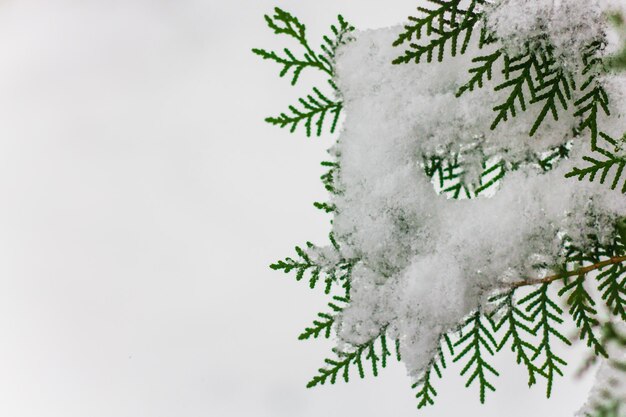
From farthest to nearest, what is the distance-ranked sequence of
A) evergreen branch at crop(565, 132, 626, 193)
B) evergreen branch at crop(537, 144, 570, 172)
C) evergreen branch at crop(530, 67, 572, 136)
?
evergreen branch at crop(537, 144, 570, 172) < evergreen branch at crop(530, 67, 572, 136) < evergreen branch at crop(565, 132, 626, 193)

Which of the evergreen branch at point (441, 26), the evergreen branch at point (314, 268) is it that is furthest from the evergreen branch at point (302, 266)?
the evergreen branch at point (441, 26)

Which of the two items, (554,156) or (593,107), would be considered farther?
(554,156)

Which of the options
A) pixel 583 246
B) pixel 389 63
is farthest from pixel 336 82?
pixel 583 246

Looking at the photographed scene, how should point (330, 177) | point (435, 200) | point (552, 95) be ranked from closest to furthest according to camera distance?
point (552, 95)
point (435, 200)
point (330, 177)

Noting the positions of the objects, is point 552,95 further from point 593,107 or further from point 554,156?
point 554,156

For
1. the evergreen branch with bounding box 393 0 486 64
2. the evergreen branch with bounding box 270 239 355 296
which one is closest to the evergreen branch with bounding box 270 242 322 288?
the evergreen branch with bounding box 270 239 355 296

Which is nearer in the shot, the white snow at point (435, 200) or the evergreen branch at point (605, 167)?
the evergreen branch at point (605, 167)

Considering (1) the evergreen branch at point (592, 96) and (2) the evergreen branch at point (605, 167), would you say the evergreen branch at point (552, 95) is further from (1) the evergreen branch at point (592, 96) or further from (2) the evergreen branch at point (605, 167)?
(2) the evergreen branch at point (605, 167)

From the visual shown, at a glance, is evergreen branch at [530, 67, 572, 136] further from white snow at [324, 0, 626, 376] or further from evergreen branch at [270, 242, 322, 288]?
evergreen branch at [270, 242, 322, 288]

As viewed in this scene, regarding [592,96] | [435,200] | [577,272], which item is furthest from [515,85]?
[577,272]

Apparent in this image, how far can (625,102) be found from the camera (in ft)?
4.78

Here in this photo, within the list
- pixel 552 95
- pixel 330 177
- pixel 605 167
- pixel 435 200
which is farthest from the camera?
pixel 330 177

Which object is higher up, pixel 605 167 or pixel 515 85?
pixel 515 85

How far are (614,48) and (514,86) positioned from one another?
0.81ft
